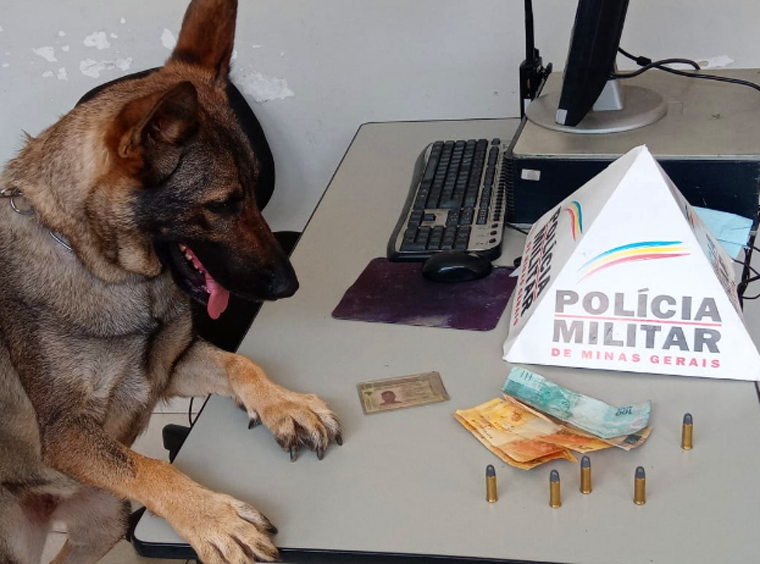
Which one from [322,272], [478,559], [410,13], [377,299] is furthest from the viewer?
[410,13]

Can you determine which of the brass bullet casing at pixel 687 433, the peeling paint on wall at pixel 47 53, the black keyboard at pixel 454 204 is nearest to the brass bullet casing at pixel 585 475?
the brass bullet casing at pixel 687 433

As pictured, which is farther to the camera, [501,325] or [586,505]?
[501,325]

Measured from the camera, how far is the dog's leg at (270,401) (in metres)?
1.02

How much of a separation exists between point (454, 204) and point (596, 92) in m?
0.32

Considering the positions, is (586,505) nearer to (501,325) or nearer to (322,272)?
(501,325)

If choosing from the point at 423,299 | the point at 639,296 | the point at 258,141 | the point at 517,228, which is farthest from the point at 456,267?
the point at 258,141

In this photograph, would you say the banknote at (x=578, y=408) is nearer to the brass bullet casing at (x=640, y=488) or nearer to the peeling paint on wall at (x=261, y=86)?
the brass bullet casing at (x=640, y=488)

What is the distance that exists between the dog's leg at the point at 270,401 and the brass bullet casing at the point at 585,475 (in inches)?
11.6

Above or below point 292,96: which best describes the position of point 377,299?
above

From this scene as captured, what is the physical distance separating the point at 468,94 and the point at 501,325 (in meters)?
1.21

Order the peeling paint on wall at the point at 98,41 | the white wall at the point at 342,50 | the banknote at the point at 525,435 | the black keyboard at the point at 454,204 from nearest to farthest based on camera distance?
the banknote at the point at 525,435 → the black keyboard at the point at 454,204 → the white wall at the point at 342,50 → the peeling paint on wall at the point at 98,41

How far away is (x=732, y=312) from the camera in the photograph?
1037 mm

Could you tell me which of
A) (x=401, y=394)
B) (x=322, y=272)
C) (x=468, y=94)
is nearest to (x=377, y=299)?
(x=322, y=272)

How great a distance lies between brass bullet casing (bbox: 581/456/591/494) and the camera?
0.89 meters
